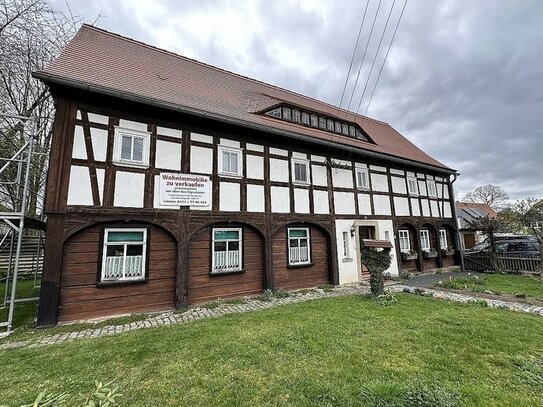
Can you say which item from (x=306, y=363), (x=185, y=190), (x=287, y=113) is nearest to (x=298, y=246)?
(x=185, y=190)

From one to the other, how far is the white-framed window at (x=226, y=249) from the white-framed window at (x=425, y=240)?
10068 mm

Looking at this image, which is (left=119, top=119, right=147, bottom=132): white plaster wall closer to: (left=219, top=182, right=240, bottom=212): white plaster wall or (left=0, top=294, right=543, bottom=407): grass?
(left=219, top=182, right=240, bottom=212): white plaster wall

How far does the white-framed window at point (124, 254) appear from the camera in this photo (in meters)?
6.83

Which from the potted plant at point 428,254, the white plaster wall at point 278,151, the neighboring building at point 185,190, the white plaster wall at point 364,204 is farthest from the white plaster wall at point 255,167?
the potted plant at point 428,254

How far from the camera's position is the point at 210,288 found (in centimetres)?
811

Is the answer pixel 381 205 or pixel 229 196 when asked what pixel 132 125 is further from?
pixel 381 205

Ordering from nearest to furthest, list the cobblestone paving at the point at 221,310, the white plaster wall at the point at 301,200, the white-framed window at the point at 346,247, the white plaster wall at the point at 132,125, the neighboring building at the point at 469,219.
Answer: the cobblestone paving at the point at 221,310 → the white plaster wall at the point at 132,125 → the white plaster wall at the point at 301,200 → the white-framed window at the point at 346,247 → the neighboring building at the point at 469,219

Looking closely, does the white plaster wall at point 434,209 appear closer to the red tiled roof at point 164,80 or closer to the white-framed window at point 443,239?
the white-framed window at point 443,239

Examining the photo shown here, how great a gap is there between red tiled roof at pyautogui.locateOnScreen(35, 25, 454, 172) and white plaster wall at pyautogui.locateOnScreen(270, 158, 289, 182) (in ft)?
3.48

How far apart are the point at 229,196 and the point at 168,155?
2.16 meters

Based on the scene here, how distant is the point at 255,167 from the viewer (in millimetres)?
9320

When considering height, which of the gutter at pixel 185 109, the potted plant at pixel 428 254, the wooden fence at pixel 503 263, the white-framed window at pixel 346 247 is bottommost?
the wooden fence at pixel 503 263

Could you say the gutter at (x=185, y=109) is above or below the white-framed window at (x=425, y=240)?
above

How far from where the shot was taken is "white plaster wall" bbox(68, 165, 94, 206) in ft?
21.5
